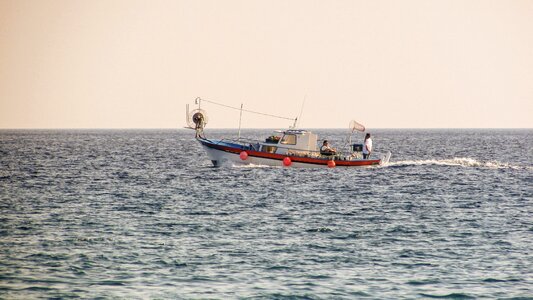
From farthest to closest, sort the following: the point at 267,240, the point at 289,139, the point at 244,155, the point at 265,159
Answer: the point at 265,159 → the point at 244,155 → the point at 289,139 → the point at 267,240

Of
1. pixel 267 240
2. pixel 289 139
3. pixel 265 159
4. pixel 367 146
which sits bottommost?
pixel 267 240

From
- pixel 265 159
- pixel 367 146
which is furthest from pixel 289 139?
pixel 367 146

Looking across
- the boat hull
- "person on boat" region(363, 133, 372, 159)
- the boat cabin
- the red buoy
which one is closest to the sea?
the boat hull

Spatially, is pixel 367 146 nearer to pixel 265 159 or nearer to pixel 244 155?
pixel 265 159

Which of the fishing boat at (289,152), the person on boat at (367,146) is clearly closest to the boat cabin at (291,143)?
the fishing boat at (289,152)

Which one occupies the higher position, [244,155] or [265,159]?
[244,155]

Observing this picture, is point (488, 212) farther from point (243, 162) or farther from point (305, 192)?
point (243, 162)

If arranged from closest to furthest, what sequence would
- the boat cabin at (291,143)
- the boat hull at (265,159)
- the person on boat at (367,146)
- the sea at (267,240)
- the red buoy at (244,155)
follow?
the sea at (267,240), the boat cabin at (291,143), the boat hull at (265,159), the red buoy at (244,155), the person on boat at (367,146)

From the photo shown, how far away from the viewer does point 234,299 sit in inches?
739

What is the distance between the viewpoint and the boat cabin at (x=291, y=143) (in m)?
54.9

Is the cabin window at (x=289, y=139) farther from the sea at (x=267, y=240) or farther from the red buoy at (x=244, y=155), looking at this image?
the sea at (x=267, y=240)

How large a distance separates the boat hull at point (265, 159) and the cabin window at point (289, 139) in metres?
1.00

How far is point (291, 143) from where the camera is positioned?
55.2 m

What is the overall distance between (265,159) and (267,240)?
29.4m
